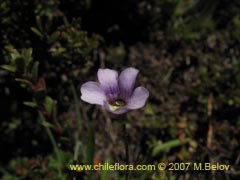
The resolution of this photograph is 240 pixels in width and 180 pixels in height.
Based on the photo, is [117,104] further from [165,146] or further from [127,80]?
[165,146]

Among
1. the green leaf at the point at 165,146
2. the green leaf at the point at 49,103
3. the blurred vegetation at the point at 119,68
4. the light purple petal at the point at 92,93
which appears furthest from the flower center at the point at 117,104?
the green leaf at the point at 165,146

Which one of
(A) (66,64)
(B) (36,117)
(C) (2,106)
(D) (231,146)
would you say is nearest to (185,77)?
(D) (231,146)

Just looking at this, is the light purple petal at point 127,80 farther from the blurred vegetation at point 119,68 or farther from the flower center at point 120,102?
the blurred vegetation at point 119,68

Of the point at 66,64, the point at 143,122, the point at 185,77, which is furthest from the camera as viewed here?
the point at 185,77

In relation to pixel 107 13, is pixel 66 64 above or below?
below

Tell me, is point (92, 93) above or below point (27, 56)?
below

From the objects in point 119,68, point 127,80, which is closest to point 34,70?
A: point 127,80

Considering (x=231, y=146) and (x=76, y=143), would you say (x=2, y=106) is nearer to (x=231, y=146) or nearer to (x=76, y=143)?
(x=76, y=143)
